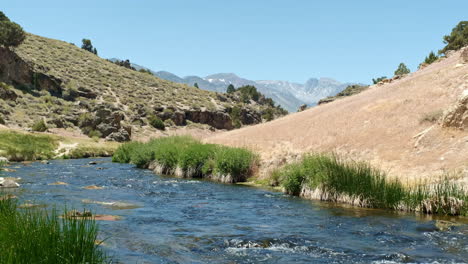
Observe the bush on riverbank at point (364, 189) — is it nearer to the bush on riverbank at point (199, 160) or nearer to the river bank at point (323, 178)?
the river bank at point (323, 178)

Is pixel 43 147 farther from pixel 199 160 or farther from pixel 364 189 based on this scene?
pixel 364 189

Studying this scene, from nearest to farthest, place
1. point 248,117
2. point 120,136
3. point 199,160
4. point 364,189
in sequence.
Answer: point 364,189 < point 199,160 < point 120,136 < point 248,117

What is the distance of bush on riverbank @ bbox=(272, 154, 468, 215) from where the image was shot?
55.0 ft

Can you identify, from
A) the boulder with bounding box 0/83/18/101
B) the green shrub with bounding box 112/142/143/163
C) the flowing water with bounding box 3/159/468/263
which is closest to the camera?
the flowing water with bounding box 3/159/468/263

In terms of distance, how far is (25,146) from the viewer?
1865 inches

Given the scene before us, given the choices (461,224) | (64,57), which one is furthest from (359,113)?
(64,57)

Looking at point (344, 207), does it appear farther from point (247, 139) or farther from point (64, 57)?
point (64, 57)

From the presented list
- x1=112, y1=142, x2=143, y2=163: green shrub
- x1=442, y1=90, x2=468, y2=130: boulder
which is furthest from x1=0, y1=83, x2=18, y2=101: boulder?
x1=442, y1=90, x2=468, y2=130: boulder

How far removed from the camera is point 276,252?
1174 cm

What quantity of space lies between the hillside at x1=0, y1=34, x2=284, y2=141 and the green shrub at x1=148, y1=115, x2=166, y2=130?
2.89 ft

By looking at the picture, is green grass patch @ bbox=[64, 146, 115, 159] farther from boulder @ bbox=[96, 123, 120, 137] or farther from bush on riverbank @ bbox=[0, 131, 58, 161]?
boulder @ bbox=[96, 123, 120, 137]

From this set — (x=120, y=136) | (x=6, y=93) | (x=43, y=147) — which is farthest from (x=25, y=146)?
(x=6, y=93)

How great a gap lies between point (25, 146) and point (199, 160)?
82.5ft

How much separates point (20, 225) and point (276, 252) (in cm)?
677
